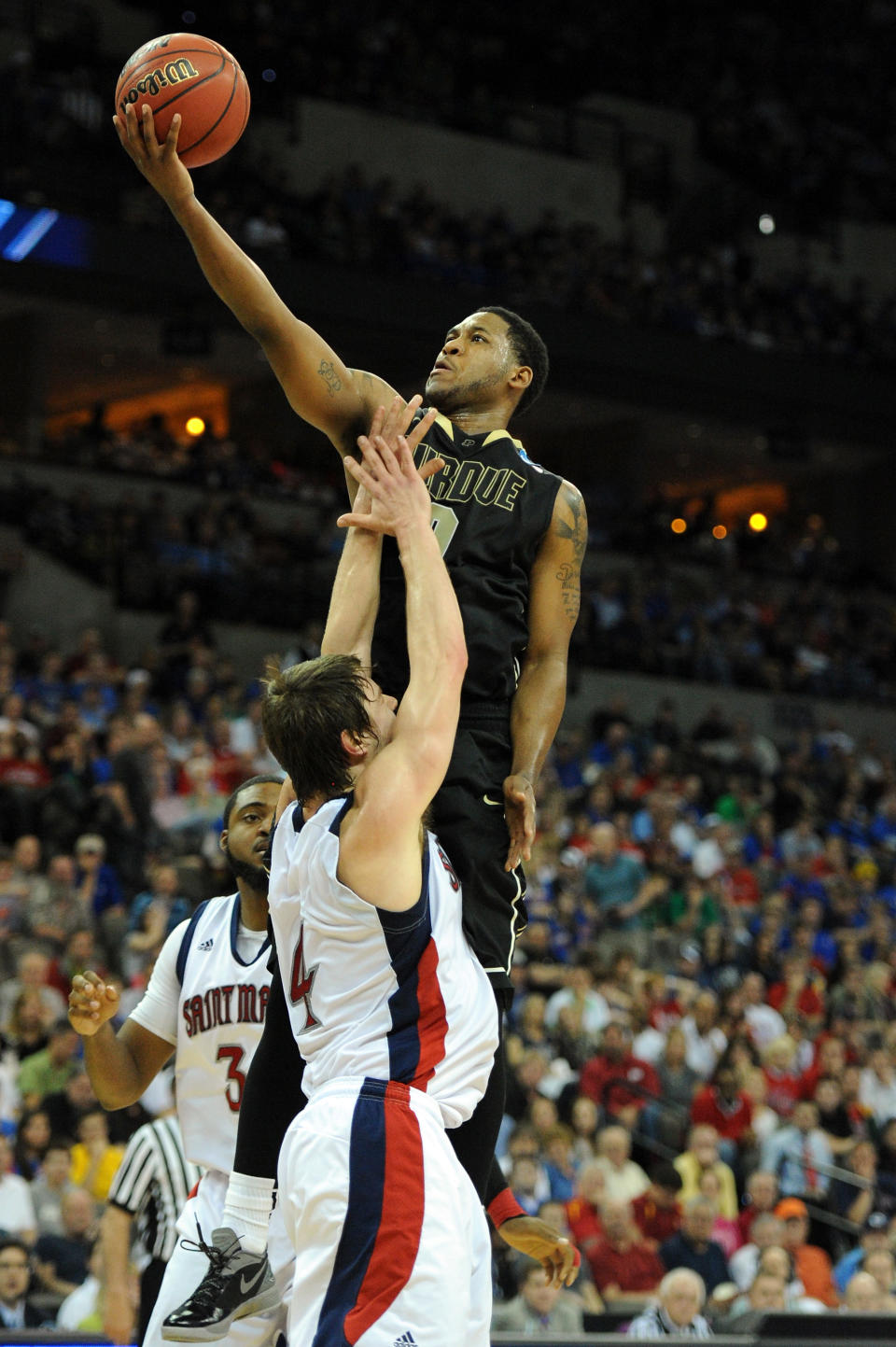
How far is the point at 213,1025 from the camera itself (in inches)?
206

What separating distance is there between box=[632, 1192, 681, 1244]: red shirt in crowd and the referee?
496 centimetres

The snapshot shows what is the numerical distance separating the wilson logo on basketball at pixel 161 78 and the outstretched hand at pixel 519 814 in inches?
75.0

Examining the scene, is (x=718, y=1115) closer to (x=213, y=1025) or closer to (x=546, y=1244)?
(x=213, y=1025)

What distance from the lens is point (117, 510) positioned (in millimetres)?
20109

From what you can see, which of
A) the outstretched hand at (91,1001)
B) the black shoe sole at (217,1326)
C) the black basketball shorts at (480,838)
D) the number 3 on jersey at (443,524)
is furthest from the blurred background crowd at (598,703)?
the number 3 on jersey at (443,524)

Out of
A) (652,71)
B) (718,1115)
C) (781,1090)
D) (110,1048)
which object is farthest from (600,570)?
(110,1048)

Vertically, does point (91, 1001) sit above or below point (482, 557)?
below

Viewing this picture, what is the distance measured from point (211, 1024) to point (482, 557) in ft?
5.72

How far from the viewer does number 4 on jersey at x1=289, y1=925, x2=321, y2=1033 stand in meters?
3.95

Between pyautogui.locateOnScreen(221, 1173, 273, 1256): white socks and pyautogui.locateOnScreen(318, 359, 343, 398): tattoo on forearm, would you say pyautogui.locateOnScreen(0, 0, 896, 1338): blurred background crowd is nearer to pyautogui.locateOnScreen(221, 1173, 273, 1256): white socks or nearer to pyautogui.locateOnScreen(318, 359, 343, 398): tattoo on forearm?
pyautogui.locateOnScreen(221, 1173, 273, 1256): white socks

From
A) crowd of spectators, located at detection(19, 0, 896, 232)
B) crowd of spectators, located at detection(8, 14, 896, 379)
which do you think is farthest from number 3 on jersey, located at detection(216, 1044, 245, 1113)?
crowd of spectators, located at detection(19, 0, 896, 232)

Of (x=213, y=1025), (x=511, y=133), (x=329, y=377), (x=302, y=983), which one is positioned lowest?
(x=213, y=1025)

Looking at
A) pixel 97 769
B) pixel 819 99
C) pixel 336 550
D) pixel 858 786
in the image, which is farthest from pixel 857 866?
pixel 819 99

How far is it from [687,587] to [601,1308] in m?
16.3
